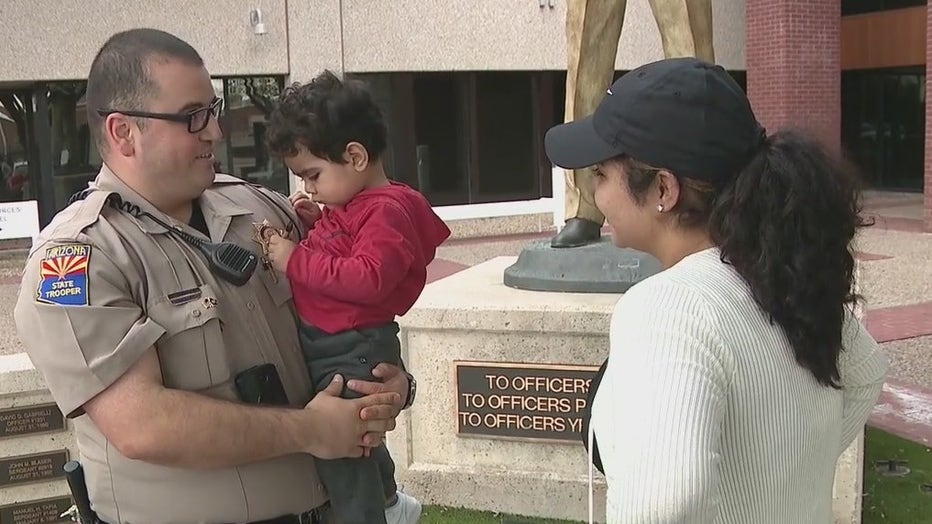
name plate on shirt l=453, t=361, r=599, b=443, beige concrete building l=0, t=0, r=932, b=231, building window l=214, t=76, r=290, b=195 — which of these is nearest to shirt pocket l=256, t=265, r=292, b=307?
name plate on shirt l=453, t=361, r=599, b=443

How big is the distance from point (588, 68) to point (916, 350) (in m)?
3.93

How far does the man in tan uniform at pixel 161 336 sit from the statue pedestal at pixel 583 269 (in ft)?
8.19

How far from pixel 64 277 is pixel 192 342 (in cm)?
→ 27

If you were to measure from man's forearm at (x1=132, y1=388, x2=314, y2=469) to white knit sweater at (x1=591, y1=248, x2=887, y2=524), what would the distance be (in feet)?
2.29

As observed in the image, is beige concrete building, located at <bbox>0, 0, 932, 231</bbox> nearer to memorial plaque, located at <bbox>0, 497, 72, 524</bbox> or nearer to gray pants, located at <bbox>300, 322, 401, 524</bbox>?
memorial plaque, located at <bbox>0, 497, 72, 524</bbox>

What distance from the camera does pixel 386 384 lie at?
7.35ft

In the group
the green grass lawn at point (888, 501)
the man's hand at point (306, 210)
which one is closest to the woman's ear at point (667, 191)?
the man's hand at point (306, 210)

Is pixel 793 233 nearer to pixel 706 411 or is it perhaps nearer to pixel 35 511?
pixel 706 411

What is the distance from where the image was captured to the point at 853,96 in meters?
22.7

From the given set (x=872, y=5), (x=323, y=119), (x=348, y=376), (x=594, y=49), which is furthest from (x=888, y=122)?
(x=348, y=376)

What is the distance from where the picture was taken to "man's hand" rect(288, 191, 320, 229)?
2.51 meters

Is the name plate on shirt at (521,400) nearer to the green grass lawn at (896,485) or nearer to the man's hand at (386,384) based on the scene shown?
the green grass lawn at (896,485)

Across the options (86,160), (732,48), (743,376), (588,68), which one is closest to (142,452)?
(743,376)

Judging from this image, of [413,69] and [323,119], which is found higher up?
[413,69]
